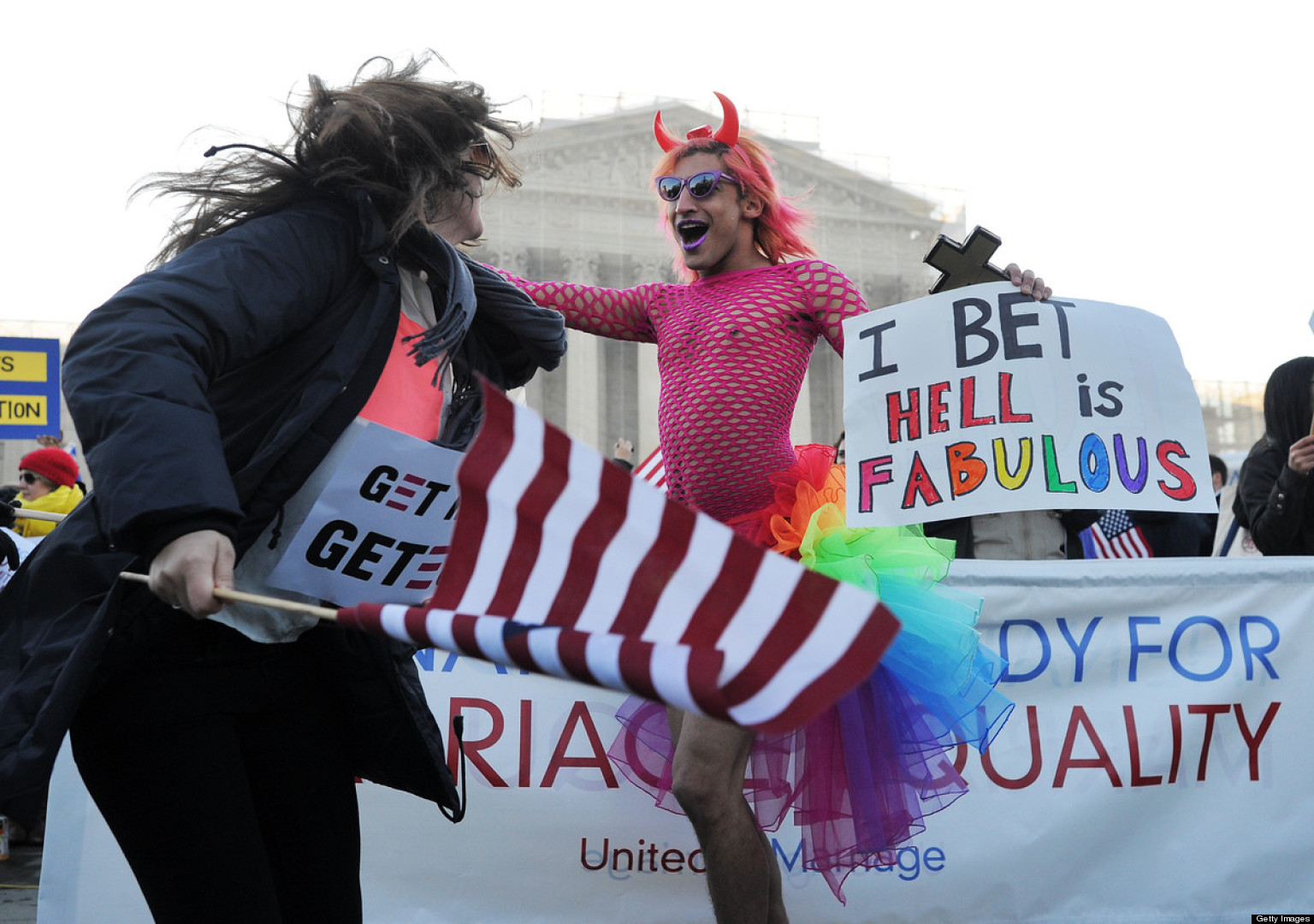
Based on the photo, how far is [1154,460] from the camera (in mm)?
2947

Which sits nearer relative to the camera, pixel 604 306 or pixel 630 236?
pixel 604 306

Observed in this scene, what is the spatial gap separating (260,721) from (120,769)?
22cm

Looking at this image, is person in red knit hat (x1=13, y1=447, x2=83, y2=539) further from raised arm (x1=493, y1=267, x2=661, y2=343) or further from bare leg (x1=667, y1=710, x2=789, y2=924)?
bare leg (x1=667, y1=710, x2=789, y2=924)

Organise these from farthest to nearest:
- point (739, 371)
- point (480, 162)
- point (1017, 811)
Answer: point (1017, 811) < point (739, 371) < point (480, 162)

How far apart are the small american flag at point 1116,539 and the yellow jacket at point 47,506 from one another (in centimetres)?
518

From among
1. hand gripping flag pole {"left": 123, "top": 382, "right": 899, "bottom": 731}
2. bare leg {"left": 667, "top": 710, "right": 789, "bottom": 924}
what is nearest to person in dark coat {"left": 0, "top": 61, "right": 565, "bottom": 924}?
hand gripping flag pole {"left": 123, "top": 382, "right": 899, "bottom": 731}

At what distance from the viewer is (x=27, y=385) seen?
8719mm

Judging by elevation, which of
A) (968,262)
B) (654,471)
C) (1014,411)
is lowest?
(654,471)

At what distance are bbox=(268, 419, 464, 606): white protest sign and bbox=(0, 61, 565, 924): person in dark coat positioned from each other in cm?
5

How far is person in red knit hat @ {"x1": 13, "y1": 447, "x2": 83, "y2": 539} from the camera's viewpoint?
6617 mm

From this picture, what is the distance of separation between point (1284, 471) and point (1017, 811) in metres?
1.71

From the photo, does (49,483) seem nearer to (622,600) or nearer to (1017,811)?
(1017,811)

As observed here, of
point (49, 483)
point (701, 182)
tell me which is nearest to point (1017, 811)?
point (701, 182)

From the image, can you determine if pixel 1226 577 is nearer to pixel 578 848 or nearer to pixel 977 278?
pixel 977 278
